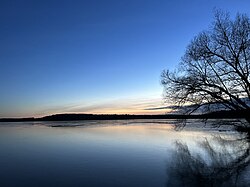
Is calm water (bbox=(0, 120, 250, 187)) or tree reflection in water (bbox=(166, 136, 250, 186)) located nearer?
tree reflection in water (bbox=(166, 136, 250, 186))

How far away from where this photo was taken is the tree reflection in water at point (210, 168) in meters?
8.73

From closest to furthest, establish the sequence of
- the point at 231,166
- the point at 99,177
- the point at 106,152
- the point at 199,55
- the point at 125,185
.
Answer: the point at 125,185 → the point at 99,177 → the point at 231,166 → the point at 106,152 → the point at 199,55

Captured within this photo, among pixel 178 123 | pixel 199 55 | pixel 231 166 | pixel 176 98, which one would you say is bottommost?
pixel 231 166

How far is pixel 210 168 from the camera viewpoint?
35.3 ft

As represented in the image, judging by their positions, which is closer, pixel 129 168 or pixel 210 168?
pixel 210 168

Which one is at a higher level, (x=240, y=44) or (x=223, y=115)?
(x=240, y=44)

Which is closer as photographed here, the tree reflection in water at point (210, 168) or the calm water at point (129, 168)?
the tree reflection in water at point (210, 168)

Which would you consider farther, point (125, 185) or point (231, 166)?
point (231, 166)

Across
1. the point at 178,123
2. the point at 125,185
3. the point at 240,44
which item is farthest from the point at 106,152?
the point at 240,44

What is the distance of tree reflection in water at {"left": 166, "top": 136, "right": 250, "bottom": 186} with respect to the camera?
8.73 meters

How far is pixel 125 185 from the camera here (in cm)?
841

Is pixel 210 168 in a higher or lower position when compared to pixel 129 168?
lower

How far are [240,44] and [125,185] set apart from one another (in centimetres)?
1346

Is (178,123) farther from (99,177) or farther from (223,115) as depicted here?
(99,177)
